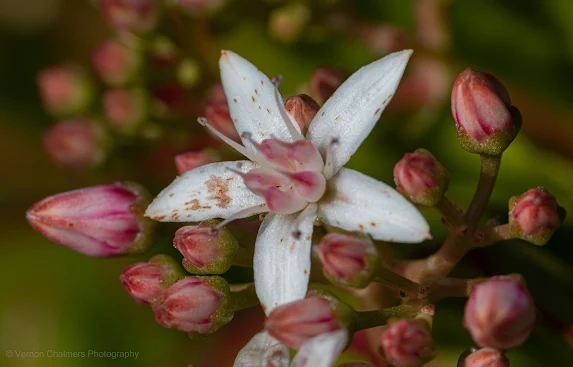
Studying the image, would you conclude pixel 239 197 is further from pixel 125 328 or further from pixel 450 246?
pixel 125 328

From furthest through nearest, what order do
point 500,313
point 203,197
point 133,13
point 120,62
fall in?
point 120,62
point 133,13
point 203,197
point 500,313

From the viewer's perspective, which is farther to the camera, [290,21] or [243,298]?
[290,21]

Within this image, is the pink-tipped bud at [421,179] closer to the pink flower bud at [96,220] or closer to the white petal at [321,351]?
the white petal at [321,351]

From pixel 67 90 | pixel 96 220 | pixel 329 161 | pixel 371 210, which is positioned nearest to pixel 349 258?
pixel 371 210

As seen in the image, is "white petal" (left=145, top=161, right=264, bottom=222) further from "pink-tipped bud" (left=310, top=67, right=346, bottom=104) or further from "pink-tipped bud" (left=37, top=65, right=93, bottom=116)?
"pink-tipped bud" (left=37, top=65, right=93, bottom=116)

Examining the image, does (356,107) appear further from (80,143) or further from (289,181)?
(80,143)

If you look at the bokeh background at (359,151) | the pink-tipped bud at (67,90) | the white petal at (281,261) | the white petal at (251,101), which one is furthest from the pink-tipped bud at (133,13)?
the white petal at (281,261)

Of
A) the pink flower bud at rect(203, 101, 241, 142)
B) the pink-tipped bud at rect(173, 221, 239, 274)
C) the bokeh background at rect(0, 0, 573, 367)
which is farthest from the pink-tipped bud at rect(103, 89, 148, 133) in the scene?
the pink-tipped bud at rect(173, 221, 239, 274)
